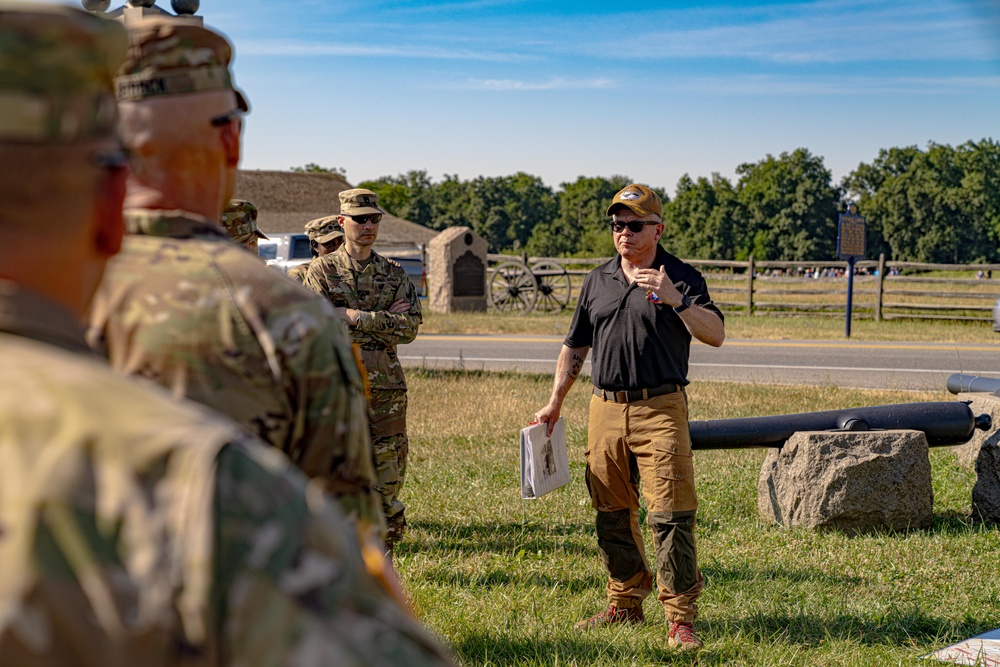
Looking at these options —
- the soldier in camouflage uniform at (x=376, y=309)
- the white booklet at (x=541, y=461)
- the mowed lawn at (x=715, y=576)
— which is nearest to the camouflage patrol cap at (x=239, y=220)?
the soldier in camouflage uniform at (x=376, y=309)

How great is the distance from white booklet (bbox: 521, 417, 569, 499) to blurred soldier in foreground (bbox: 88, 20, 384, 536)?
3.19 meters

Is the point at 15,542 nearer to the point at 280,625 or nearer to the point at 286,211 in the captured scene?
the point at 280,625

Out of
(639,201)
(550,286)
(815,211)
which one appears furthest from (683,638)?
(815,211)

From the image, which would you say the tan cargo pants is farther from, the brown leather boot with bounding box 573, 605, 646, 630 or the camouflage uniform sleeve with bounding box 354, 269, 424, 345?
the camouflage uniform sleeve with bounding box 354, 269, 424, 345

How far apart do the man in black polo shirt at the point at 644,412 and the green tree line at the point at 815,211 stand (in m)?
78.2

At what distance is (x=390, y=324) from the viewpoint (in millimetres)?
5383

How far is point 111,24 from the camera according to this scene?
40.5 inches

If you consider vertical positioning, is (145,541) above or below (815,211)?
below

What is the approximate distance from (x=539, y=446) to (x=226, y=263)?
3.48m

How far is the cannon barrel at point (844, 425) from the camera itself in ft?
20.9

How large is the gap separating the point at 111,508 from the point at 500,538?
214 inches

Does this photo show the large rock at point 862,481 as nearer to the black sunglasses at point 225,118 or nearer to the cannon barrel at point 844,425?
the cannon barrel at point 844,425

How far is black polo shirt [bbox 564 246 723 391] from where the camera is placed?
4.71 m

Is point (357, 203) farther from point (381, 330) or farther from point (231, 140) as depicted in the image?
point (231, 140)
